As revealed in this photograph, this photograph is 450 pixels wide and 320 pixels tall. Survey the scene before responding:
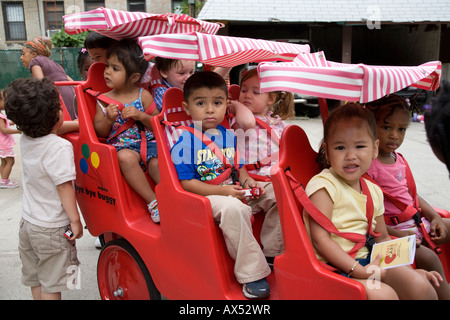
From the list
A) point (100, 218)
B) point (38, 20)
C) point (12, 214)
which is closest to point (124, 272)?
point (100, 218)

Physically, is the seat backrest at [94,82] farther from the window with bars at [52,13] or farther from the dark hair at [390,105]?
the window with bars at [52,13]

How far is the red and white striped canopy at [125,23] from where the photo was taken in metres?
2.12

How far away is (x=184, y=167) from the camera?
2.01m

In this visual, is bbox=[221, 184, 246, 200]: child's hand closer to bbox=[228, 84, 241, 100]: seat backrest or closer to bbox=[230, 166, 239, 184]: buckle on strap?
bbox=[230, 166, 239, 184]: buckle on strap

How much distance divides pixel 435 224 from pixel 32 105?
2268 mm

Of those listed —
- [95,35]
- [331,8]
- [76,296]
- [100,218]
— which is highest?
[331,8]

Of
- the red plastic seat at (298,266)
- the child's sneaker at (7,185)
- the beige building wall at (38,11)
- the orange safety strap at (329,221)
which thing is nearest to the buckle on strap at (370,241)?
the orange safety strap at (329,221)

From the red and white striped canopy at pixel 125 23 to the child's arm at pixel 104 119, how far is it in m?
0.44

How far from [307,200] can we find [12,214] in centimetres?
A: 366

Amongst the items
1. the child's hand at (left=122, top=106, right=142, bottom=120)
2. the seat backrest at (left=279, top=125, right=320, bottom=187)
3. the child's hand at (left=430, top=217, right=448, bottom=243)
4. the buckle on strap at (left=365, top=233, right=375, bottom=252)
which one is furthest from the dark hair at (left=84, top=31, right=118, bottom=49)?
the child's hand at (left=430, top=217, right=448, bottom=243)

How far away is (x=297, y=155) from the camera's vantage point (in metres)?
1.91

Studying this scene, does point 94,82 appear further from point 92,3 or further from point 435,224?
point 92,3

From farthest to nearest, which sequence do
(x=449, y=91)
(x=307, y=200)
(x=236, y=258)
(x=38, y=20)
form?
(x=38, y=20) < (x=236, y=258) < (x=307, y=200) < (x=449, y=91)

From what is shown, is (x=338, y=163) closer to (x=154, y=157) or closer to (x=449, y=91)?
(x=449, y=91)
